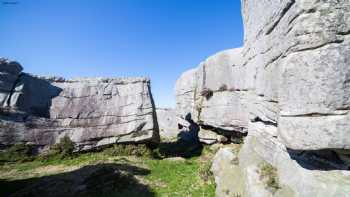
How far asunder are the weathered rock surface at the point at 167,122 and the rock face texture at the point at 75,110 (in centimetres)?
1684

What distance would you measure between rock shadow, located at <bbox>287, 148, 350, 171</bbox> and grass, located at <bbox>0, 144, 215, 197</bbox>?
495cm

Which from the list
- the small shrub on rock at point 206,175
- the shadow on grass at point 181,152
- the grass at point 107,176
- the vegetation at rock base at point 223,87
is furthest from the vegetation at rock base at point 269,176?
the shadow on grass at point 181,152

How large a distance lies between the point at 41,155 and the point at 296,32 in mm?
18035

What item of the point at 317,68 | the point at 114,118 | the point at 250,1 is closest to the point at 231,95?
the point at 250,1

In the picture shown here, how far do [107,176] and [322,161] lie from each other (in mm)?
10300

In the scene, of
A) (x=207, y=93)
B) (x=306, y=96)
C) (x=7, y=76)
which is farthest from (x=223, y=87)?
(x=7, y=76)

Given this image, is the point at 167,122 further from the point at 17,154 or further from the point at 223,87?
the point at 17,154

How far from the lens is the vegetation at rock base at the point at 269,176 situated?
5.61 m

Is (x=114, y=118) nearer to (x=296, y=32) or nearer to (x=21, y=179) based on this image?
(x=21, y=179)

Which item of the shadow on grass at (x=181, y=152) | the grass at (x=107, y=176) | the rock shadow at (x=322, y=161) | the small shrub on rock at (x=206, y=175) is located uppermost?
the rock shadow at (x=322, y=161)

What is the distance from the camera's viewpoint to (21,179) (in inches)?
476

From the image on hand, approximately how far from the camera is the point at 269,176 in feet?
19.8

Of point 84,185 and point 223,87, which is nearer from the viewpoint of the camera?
point 84,185

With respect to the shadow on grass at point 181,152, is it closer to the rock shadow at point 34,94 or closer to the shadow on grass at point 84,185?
the shadow on grass at point 84,185
